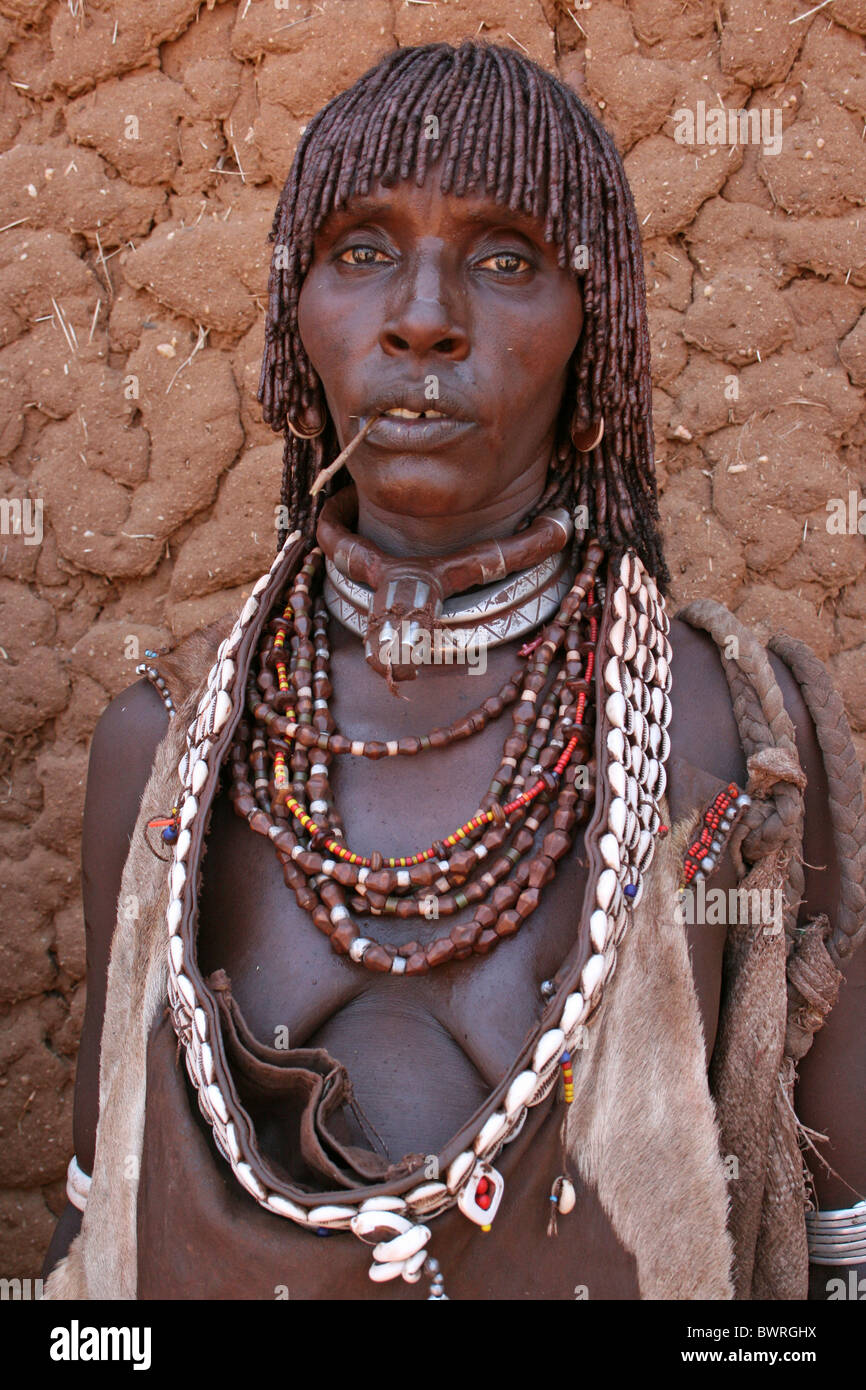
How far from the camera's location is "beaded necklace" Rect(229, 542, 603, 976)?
168 cm

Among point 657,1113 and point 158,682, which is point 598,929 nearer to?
point 657,1113

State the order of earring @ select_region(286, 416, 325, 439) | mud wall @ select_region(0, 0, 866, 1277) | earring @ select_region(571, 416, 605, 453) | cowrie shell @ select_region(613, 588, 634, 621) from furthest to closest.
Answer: mud wall @ select_region(0, 0, 866, 1277)
earring @ select_region(286, 416, 325, 439)
earring @ select_region(571, 416, 605, 453)
cowrie shell @ select_region(613, 588, 634, 621)

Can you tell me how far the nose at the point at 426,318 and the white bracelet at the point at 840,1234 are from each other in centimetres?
136

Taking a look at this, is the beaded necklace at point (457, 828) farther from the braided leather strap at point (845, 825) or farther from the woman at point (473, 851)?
the braided leather strap at point (845, 825)

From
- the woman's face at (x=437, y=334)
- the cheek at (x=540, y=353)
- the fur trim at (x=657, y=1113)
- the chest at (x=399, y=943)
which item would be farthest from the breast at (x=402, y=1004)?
the cheek at (x=540, y=353)

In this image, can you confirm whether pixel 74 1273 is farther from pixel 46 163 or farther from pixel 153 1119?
pixel 46 163

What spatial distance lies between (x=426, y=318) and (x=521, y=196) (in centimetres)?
22

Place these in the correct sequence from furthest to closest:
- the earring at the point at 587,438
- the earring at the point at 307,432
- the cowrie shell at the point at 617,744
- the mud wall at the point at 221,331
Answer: the mud wall at the point at 221,331
the earring at the point at 307,432
the earring at the point at 587,438
the cowrie shell at the point at 617,744

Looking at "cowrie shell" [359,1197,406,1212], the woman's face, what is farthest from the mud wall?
"cowrie shell" [359,1197,406,1212]

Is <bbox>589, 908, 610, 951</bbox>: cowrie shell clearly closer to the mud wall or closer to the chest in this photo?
the chest

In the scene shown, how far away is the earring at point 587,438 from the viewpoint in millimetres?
1918

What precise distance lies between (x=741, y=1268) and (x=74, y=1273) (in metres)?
0.98

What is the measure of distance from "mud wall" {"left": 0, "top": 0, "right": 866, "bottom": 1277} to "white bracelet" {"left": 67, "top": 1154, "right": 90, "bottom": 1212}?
0.87 meters

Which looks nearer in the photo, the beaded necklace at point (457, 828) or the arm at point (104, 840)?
the beaded necklace at point (457, 828)
